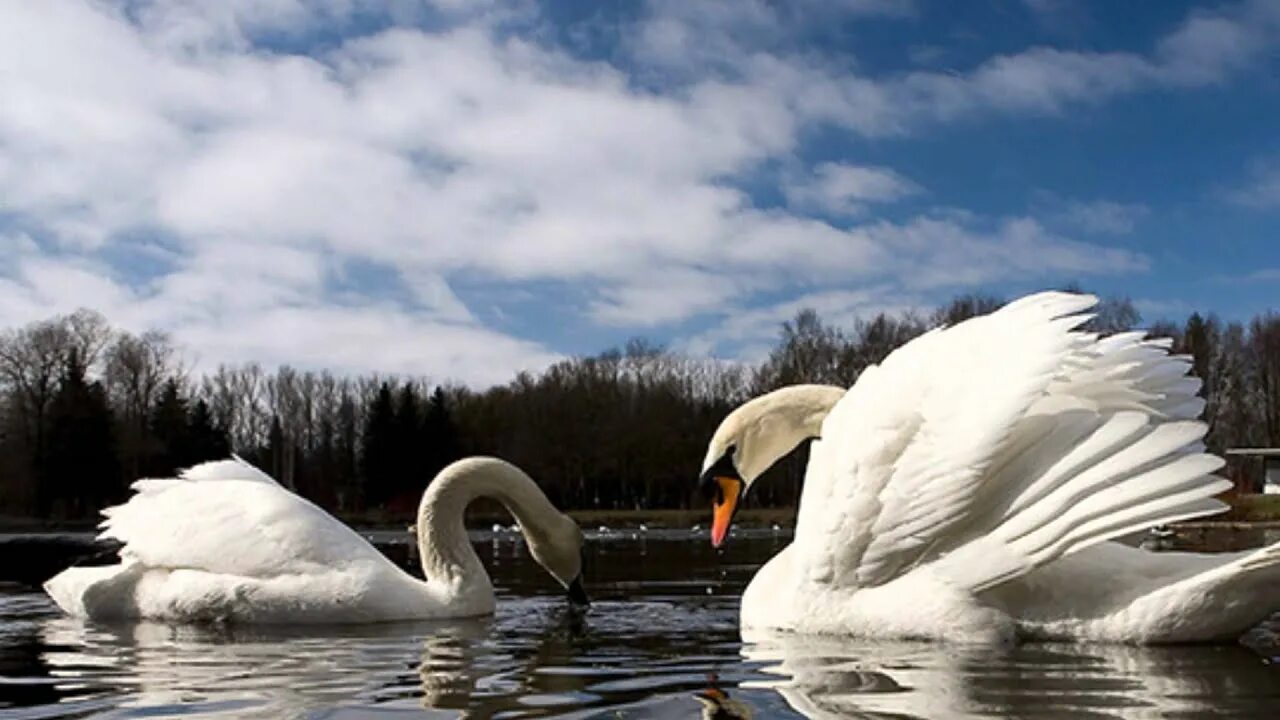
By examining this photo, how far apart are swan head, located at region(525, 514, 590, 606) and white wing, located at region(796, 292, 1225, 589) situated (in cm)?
346

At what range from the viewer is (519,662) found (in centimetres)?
631

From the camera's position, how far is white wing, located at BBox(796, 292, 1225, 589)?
5.54m

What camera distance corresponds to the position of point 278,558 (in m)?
8.84

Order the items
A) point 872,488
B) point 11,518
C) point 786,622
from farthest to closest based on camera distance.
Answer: point 11,518 → point 786,622 → point 872,488

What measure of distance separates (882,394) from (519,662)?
6.67 ft

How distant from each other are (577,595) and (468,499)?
1034 mm

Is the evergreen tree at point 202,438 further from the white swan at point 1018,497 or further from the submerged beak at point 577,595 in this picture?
the white swan at point 1018,497

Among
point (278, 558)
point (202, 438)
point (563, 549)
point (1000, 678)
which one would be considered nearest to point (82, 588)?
point (278, 558)

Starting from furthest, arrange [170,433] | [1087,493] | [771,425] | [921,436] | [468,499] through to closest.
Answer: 1. [170,433]
2. [468,499]
3. [771,425]
4. [921,436]
5. [1087,493]

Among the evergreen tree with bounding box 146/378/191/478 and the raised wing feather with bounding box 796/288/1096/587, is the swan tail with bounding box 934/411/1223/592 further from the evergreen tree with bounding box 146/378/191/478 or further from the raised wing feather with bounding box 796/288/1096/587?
the evergreen tree with bounding box 146/378/191/478

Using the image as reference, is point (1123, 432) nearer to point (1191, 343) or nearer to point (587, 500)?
point (1191, 343)

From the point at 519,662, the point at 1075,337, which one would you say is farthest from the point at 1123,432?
the point at 519,662

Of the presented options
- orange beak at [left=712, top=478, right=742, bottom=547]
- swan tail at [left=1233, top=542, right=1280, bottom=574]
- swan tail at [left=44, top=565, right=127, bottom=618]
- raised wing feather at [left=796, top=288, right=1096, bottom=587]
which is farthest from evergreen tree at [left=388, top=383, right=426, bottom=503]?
swan tail at [left=1233, top=542, right=1280, bottom=574]

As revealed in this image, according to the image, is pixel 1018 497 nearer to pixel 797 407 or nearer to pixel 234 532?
pixel 797 407
